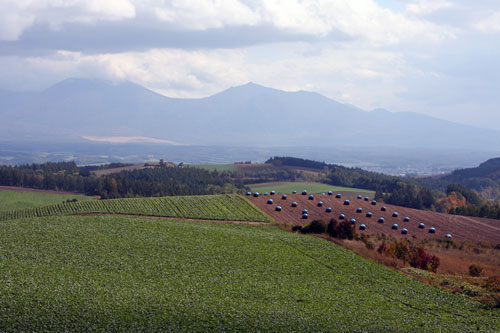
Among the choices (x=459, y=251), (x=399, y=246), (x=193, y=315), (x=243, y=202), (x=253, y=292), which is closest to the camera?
(x=193, y=315)

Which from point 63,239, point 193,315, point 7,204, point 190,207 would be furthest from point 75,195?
point 193,315

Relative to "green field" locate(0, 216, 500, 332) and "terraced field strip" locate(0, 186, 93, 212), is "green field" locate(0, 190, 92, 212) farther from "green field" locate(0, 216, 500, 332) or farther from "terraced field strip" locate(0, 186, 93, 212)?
"green field" locate(0, 216, 500, 332)

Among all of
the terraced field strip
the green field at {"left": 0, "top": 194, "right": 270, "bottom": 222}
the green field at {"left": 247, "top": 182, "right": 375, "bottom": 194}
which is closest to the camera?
the green field at {"left": 0, "top": 194, "right": 270, "bottom": 222}

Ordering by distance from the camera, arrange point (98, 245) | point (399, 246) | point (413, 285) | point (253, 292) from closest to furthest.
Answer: point (253, 292)
point (413, 285)
point (98, 245)
point (399, 246)

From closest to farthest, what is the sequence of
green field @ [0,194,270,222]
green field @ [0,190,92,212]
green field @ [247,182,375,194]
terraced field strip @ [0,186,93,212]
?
green field @ [0,194,270,222] < green field @ [0,190,92,212] < terraced field strip @ [0,186,93,212] < green field @ [247,182,375,194]

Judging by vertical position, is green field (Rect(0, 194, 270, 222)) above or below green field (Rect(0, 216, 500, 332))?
above

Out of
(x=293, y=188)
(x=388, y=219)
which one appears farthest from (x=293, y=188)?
(x=388, y=219)

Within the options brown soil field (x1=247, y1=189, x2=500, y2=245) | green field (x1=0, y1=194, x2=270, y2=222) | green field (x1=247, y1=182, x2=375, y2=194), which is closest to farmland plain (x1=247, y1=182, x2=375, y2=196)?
green field (x1=247, y1=182, x2=375, y2=194)

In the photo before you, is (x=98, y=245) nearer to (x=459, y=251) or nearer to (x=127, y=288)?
(x=127, y=288)

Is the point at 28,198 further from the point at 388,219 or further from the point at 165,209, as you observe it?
the point at 388,219
